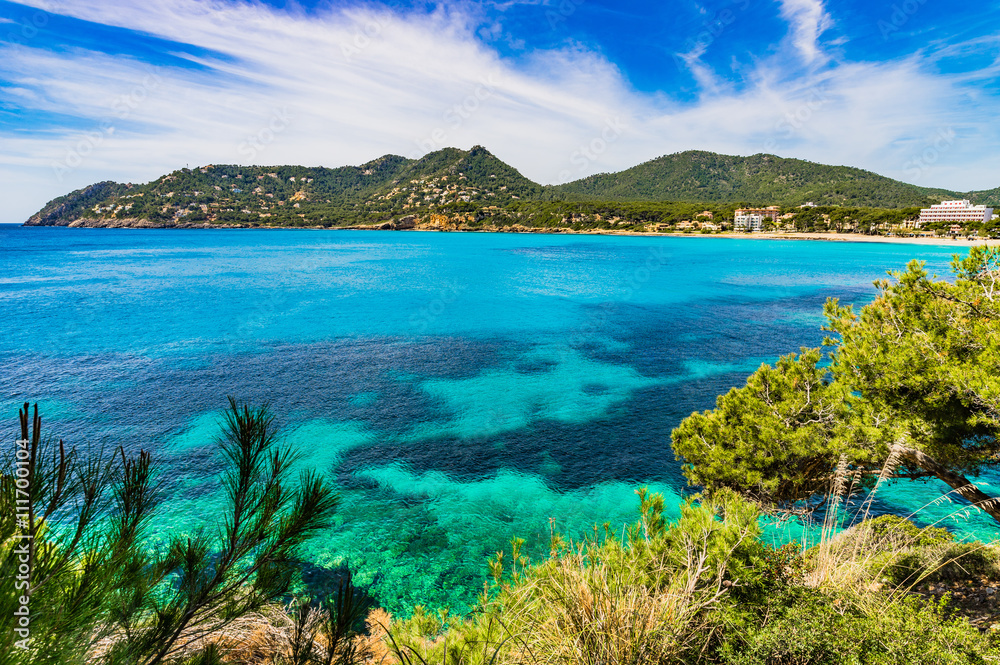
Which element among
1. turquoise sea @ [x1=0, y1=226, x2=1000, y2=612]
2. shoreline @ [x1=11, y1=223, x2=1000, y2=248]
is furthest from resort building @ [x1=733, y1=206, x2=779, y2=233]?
turquoise sea @ [x1=0, y1=226, x2=1000, y2=612]

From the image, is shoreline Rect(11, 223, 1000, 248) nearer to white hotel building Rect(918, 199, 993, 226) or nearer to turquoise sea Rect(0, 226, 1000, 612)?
white hotel building Rect(918, 199, 993, 226)

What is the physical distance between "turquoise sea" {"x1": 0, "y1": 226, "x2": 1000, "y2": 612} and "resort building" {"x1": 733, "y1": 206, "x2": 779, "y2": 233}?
108771 mm

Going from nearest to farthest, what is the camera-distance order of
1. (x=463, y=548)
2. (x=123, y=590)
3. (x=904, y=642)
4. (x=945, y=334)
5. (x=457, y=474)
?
1. (x=123, y=590)
2. (x=904, y=642)
3. (x=945, y=334)
4. (x=463, y=548)
5. (x=457, y=474)

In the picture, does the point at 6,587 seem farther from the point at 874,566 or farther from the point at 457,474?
the point at 457,474

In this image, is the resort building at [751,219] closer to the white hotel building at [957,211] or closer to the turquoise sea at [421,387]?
the white hotel building at [957,211]

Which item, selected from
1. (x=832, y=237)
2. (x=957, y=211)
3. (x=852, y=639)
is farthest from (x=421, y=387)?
(x=957, y=211)

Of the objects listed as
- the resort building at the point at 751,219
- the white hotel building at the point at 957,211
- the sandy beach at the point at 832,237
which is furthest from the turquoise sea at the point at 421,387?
the white hotel building at the point at 957,211

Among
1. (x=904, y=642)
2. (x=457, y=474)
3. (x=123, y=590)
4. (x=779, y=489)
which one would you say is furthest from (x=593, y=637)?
(x=457, y=474)

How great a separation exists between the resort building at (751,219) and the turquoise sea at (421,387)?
357 ft

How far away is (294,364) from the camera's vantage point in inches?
Result: 915

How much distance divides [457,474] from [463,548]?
338cm

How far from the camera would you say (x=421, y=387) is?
20.7 meters

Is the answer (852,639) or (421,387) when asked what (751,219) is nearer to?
(421,387)

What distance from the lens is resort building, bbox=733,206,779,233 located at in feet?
481
